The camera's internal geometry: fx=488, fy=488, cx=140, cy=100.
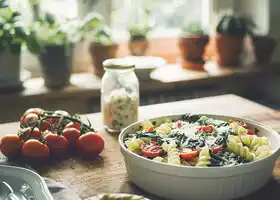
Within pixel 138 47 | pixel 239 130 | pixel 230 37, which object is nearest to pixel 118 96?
pixel 239 130

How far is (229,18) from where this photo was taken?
273 cm

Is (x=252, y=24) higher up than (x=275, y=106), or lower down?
higher up

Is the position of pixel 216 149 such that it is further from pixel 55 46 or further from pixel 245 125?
pixel 55 46

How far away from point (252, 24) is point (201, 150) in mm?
1824

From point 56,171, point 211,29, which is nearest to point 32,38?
point 56,171

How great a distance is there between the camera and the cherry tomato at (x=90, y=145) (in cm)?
136

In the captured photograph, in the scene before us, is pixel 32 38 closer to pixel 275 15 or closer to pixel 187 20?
pixel 187 20

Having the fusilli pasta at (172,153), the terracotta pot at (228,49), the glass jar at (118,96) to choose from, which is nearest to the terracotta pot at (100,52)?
the terracotta pot at (228,49)

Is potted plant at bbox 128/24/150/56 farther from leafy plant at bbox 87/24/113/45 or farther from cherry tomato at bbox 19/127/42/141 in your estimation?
cherry tomato at bbox 19/127/42/141

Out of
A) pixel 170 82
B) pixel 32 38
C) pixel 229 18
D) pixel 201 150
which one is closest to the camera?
pixel 201 150

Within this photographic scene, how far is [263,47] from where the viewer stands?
9.07ft

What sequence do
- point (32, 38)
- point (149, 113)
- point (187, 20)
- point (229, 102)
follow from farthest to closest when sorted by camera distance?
point (187, 20)
point (32, 38)
point (229, 102)
point (149, 113)

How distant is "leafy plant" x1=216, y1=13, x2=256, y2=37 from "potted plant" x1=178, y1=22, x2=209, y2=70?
0.40ft

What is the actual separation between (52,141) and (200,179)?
18.8 inches
